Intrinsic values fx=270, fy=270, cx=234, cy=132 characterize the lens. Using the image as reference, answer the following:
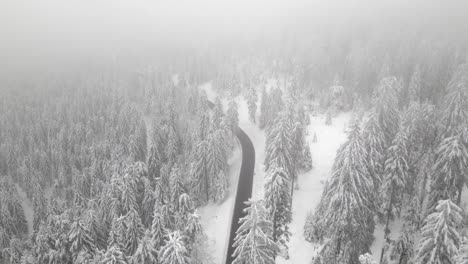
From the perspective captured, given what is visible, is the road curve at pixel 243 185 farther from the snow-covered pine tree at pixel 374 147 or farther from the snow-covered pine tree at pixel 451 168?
the snow-covered pine tree at pixel 451 168

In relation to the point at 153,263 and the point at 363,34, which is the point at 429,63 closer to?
the point at 363,34

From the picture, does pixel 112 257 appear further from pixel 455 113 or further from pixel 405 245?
pixel 455 113

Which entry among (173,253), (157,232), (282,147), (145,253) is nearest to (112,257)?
(145,253)

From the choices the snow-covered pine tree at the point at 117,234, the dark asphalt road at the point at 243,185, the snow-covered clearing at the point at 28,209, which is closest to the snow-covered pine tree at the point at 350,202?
the dark asphalt road at the point at 243,185

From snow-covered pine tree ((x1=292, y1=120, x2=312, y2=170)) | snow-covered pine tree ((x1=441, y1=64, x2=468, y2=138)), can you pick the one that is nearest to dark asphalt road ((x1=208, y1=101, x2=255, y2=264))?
snow-covered pine tree ((x1=292, y1=120, x2=312, y2=170))

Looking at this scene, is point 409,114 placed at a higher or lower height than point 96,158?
higher

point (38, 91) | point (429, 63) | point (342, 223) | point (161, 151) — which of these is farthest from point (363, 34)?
point (38, 91)
